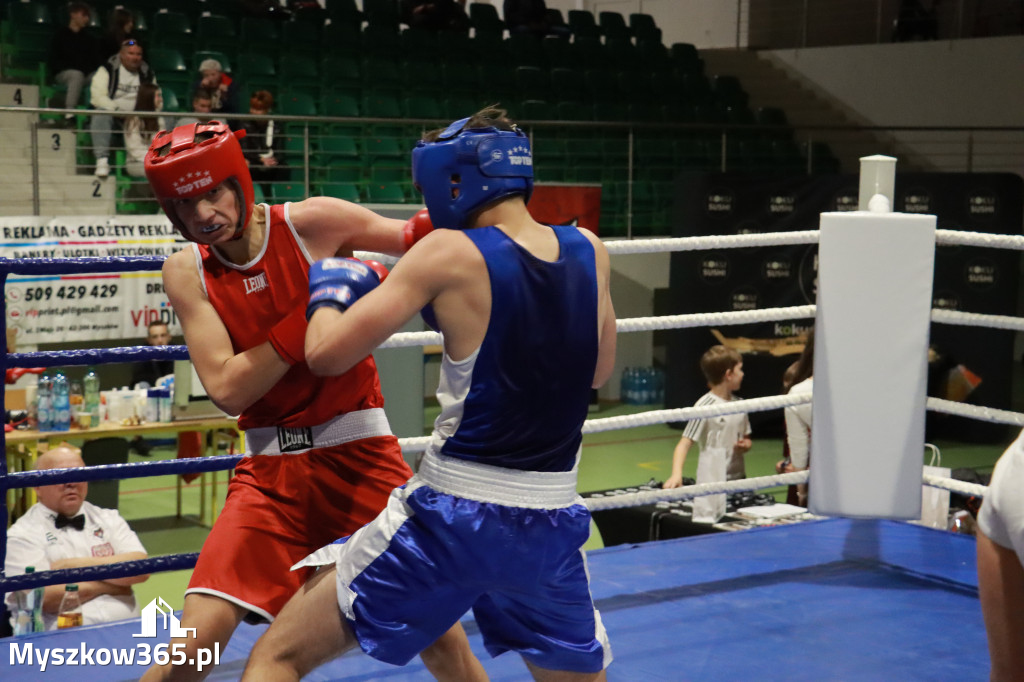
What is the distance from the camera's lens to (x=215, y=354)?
191 centimetres

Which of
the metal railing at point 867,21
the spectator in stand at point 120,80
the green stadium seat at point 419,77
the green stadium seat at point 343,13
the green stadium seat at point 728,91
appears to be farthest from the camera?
the green stadium seat at point 728,91

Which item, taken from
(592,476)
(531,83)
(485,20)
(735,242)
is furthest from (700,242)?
(485,20)

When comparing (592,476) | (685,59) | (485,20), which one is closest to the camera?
(592,476)

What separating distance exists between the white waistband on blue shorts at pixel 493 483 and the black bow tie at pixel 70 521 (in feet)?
9.10

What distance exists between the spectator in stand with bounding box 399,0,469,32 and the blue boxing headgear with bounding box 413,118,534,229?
31.0ft

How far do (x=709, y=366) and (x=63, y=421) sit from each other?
10.5ft

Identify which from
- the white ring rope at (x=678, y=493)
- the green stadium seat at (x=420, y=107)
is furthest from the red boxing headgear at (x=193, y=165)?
the green stadium seat at (x=420, y=107)

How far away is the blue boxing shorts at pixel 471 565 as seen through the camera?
5.53 ft

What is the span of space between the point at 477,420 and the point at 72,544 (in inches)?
112

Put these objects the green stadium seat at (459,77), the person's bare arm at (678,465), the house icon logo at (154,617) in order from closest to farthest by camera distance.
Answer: the house icon logo at (154,617) → the person's bare arm at (678,465) → the green stadium seat at (459,77)

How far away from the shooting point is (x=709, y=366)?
16.5ft

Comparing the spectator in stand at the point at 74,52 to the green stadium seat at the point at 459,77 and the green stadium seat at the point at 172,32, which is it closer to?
the green stadium seat at the point at 172,32

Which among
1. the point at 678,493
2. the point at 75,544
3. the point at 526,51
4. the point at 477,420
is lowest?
the point at 75,544

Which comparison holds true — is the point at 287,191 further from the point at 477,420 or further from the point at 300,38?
the point at 477,420
